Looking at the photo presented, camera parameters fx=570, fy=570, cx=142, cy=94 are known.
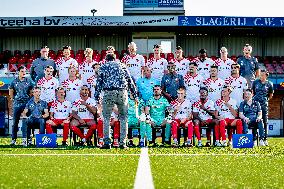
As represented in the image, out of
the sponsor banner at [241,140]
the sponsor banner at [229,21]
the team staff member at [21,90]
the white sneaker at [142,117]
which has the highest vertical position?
the sponsor banner at [229,21]

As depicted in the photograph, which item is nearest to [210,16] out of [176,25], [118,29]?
[176,25]

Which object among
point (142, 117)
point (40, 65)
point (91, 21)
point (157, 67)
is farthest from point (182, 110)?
point (91, 21)

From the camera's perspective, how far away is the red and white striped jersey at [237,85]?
12695 mm

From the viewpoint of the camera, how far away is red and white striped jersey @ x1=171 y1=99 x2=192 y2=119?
485 inches

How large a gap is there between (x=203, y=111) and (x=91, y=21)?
17537 millimetres

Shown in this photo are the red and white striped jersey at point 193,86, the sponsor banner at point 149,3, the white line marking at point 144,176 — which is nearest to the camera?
the white line marking at point 144,176

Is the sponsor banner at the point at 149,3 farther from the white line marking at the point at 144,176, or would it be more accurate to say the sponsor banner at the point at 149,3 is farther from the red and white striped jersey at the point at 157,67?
the white line marking at the point at 144,176

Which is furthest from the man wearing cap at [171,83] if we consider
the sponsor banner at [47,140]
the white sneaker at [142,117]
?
the sponsor banner at [47,140]

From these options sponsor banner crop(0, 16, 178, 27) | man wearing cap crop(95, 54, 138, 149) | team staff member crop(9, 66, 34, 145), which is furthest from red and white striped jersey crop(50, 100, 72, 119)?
sponsor banner crop(0, 16, 178, 27)

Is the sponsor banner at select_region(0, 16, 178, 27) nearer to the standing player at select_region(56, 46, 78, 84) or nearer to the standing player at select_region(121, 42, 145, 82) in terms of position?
the standing player at select_region(56, 46, 78, 84)

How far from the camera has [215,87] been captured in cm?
1277

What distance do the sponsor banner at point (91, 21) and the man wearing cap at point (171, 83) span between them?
1670 cm

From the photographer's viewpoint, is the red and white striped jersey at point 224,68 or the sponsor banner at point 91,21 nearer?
Result: the red and white striped jersey at point 224,68

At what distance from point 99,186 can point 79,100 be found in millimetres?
7509
